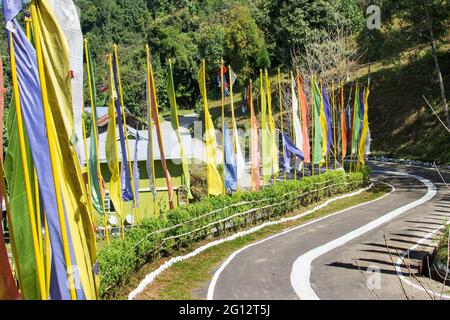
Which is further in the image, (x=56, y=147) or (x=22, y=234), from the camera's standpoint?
(x=22, y=234)

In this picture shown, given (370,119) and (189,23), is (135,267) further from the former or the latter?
(189,23)

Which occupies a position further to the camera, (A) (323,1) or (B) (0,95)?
(A) (323,1)

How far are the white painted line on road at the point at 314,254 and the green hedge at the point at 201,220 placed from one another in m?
3.86

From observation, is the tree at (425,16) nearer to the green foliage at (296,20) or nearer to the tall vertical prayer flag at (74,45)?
the green foliage at (296,20)

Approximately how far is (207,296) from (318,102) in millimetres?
15738

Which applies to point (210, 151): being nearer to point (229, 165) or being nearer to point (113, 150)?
point (229, 165)

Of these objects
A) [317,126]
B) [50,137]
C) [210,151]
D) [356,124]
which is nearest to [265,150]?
[317,126]

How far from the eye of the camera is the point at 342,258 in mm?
16938

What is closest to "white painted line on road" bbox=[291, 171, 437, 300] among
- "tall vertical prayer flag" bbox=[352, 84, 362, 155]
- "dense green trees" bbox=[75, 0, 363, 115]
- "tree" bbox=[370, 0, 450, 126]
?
"tall vertical prayer flag" bbox=[352, 84, 362, 155]

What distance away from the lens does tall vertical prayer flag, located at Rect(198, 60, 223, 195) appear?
1927 centimetres

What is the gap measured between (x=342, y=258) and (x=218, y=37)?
4819 cm

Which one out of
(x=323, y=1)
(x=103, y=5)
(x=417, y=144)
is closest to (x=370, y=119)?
(x=417, y=144)

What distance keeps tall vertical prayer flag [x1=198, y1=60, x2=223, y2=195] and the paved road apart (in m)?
2.59

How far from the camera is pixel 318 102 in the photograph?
88.3 feet
